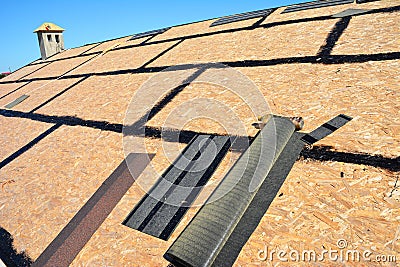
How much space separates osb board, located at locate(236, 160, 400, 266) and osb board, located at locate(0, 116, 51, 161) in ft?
13.1

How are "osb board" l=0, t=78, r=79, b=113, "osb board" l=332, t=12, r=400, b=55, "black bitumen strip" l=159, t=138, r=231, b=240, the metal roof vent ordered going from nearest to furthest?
"black bitumen strip" l=159, t=138, r=231, b=240 → "osb board" l=332, t=12, r=400, b=55 → "osb board" l=0, t=78, r=79, b=113 → the metal roof vent

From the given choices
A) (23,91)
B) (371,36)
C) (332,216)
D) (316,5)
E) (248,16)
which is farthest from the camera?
(248,16)

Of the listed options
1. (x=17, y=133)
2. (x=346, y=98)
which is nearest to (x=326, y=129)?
(x=346, y=98)

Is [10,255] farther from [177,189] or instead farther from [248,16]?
[248,16]

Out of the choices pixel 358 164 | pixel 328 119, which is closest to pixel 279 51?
pixel 328 119

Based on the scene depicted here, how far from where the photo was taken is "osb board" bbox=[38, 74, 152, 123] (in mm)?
4465

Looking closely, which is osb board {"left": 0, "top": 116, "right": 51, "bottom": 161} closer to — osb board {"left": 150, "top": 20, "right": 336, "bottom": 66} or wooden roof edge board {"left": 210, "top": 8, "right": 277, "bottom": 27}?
osb board {"left": 150, "top": 20, "right": 336, "bottom": 66}

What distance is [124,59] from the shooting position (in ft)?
25.1

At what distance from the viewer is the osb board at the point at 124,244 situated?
2023 mm

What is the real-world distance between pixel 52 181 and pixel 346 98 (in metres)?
3.51

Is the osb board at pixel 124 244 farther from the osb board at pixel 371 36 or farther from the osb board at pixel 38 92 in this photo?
the osb board at pixel 38 92

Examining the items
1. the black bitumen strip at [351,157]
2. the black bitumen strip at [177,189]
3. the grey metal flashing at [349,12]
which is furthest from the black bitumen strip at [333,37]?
the black bitumen strip at [177,189]

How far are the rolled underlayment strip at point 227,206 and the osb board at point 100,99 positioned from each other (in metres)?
2.36

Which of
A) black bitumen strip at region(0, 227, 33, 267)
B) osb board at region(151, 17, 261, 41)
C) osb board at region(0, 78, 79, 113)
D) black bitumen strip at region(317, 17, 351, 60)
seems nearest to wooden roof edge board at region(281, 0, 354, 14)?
osb board at region(151, 17, 261, 41)
